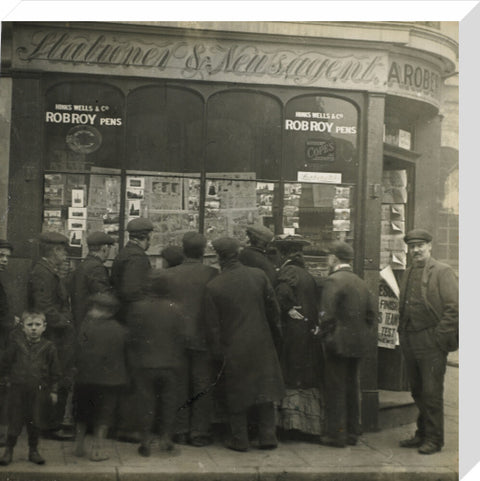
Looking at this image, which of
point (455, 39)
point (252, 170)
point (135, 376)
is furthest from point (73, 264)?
point (455, 39)

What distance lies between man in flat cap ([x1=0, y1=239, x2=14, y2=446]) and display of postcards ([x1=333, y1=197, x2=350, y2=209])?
2.75m

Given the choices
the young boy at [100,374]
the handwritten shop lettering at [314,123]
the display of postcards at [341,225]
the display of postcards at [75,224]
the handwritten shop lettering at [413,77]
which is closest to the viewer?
the young boy at [100,374]

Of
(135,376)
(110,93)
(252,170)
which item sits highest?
(110,93)

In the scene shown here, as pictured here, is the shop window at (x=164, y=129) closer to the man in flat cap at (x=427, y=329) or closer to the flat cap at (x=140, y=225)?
the flat cap at (x=140, y=225)

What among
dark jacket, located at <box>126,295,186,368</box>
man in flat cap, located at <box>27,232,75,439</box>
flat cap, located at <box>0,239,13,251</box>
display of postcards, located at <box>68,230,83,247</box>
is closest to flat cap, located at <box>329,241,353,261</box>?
dark jacket, located at <box>126,295,186,368</box>

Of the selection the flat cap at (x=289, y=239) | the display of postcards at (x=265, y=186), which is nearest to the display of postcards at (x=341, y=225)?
the flat cap at (x=289, y=239)

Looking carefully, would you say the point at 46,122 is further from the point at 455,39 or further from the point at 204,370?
the point at 455,39

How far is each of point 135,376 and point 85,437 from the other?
61cm

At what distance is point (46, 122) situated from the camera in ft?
19.9

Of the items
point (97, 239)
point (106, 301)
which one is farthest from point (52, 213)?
point (106, 301)

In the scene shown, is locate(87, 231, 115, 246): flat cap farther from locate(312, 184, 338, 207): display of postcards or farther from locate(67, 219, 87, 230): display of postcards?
locate(312, 184, 338, 207): display of postcards

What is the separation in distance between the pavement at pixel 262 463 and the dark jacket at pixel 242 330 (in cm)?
45

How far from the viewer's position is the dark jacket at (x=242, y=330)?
5867 mm

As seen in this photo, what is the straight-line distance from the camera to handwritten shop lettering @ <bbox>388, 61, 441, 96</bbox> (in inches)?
262
